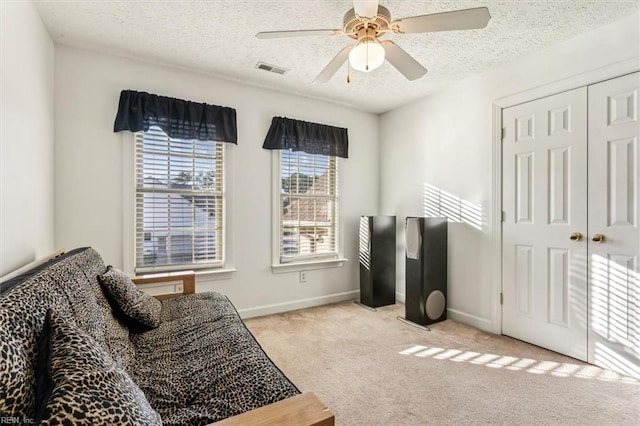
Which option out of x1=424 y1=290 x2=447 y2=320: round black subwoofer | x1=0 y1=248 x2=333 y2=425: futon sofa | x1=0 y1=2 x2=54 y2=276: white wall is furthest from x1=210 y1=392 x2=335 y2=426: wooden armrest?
x1=424 y1=290 x2=447 y2=320: round black subwoofer

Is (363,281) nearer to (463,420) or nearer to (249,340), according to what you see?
(463,420)

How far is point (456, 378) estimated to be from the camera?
217 cm

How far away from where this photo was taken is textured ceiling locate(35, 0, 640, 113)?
2059mm

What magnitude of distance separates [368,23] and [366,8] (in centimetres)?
20

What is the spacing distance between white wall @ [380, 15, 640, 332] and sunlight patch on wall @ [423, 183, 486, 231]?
0.13 feet

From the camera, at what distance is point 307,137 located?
364cm

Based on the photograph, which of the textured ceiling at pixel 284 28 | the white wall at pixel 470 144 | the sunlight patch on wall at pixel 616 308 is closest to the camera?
the textured ceiling at pixel 284 28

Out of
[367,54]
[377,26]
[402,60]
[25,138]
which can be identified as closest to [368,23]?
[377,26]

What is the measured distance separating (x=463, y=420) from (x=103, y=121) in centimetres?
346

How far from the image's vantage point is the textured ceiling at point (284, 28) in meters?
2.06

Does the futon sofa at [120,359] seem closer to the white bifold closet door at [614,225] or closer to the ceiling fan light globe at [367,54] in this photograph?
the ceiling fan light globe at [367,54]

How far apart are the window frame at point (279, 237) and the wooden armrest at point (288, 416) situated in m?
2.61

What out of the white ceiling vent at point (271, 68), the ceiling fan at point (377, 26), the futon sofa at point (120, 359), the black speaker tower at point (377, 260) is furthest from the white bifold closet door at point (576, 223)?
the futon sofa at point (120, 359)

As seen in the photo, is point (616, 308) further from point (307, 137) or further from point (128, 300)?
point (128, 300)
